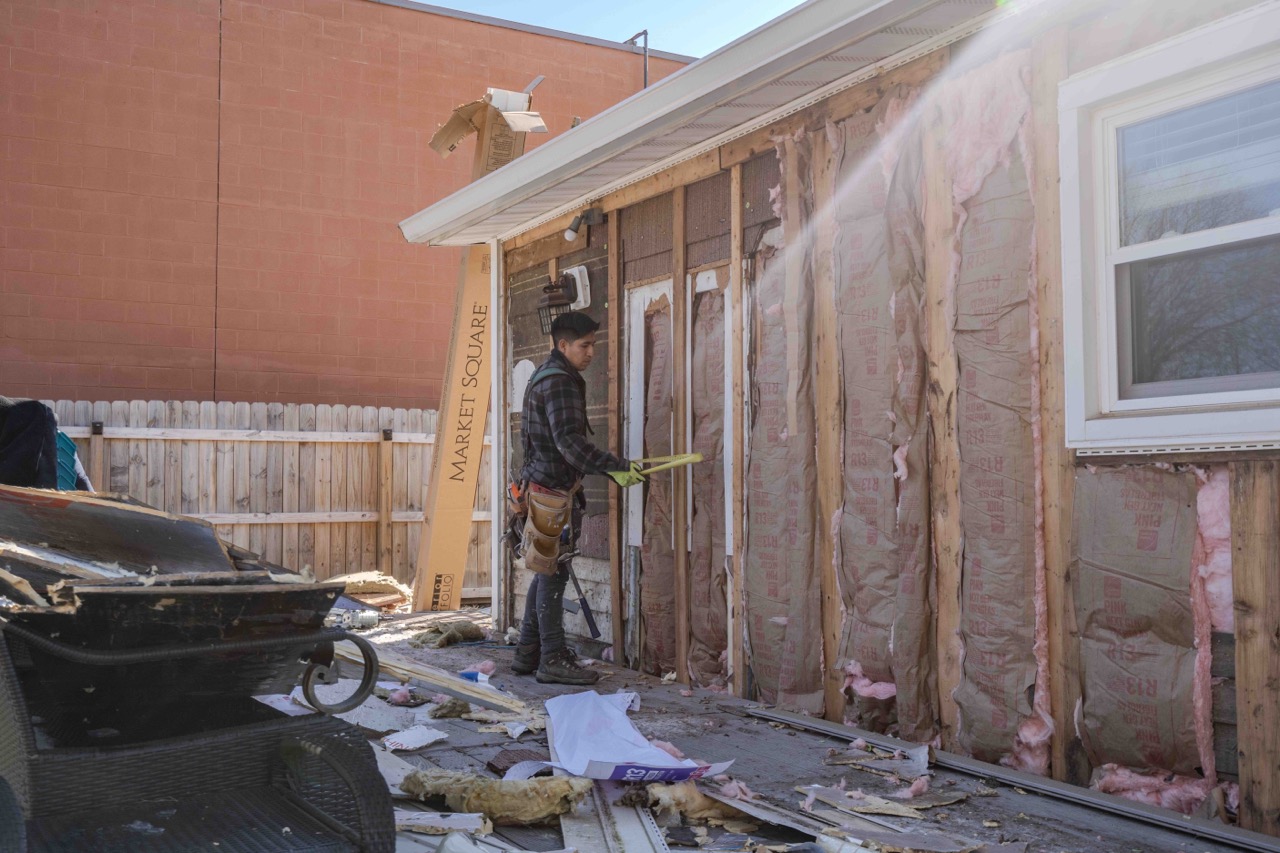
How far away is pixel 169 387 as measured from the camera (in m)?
11.5

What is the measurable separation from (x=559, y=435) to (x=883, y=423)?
77.7 inches

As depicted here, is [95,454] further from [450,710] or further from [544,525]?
[450,710]

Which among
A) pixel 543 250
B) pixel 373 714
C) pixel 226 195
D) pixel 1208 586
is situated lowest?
pixel 373 714

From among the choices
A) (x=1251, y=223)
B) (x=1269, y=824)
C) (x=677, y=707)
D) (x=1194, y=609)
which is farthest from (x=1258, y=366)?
(x=677, y=707)

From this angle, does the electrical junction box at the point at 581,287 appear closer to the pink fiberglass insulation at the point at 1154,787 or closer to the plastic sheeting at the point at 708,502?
the plastic sheeting at the point at 708,502

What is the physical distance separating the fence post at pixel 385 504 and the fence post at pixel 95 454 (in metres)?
2.57

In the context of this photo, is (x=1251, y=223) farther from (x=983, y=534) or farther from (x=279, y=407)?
(x=279, y=407)

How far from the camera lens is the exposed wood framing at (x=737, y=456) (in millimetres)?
5661

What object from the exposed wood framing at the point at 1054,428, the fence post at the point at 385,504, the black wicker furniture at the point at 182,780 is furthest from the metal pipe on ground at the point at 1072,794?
the fence post at the point at 385,504

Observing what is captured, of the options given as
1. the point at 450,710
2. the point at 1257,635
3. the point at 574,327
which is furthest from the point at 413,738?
the point at 1257,635

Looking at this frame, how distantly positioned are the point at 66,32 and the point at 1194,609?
1186 centimetres

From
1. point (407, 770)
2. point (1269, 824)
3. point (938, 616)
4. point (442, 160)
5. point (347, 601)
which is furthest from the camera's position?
point (442, 160)

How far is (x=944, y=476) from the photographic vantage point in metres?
4.50

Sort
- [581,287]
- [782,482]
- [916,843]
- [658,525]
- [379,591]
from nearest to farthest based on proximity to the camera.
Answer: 1. [916,843]
2. [782,482]
3. [658,525]
4. [581,287]
5. [379,591]
